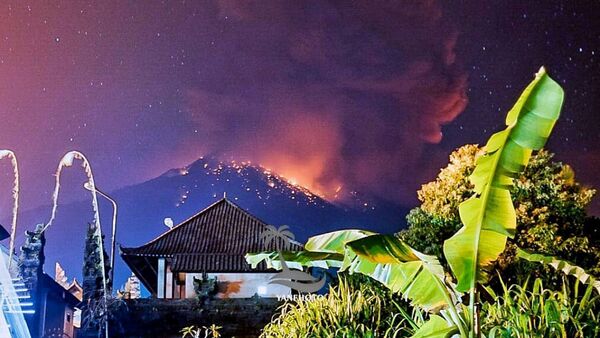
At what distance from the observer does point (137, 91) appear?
15531 mm

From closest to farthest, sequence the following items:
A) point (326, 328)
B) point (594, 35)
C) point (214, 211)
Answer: point (326, 328), point (594, 35), point (214, 211)

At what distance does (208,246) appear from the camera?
11664 millimetres

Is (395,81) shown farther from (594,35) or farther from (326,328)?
(326,328)

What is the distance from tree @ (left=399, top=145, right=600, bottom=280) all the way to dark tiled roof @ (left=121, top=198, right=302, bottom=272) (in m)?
3.57

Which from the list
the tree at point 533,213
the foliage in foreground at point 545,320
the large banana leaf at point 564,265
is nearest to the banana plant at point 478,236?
the foliage in foreground at point 545,320

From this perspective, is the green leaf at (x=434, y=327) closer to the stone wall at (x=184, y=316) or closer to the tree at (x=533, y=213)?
the tree at (x=533, y=213)

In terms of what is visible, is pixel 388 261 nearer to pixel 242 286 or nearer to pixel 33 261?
pixel 33 261

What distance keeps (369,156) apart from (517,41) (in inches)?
220

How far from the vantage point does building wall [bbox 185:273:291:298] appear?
36.5ft

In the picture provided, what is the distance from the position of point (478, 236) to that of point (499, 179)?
200mm

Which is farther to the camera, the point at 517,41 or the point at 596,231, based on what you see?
the point at 517,41

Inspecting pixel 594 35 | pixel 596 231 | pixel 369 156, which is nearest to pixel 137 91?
pixel 369 156

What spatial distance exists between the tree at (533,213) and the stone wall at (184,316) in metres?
2.40

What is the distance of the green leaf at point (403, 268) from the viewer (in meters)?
2.14
